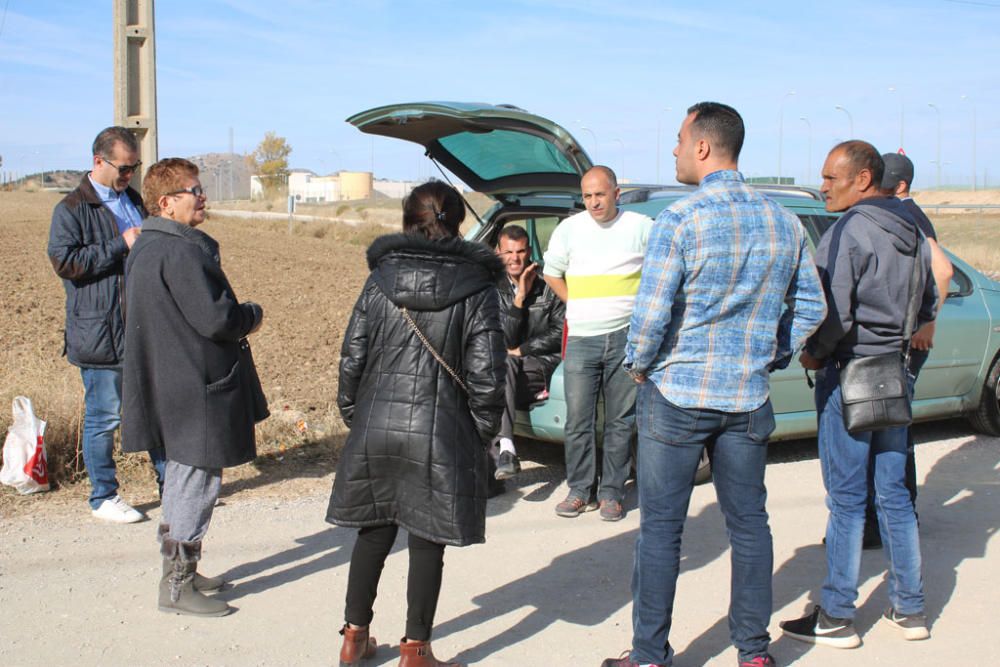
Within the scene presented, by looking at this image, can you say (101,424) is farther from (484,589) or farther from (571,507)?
(571,507)

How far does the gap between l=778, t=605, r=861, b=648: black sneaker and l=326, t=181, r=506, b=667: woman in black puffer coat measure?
4.75 feet

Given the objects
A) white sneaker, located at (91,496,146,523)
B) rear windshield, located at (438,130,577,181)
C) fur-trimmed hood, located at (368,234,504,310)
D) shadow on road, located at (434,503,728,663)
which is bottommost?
shadow on road, located at (434,503,728,663)

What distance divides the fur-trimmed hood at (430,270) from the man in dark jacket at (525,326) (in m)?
2.66

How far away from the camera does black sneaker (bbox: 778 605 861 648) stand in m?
Answer: 4.01

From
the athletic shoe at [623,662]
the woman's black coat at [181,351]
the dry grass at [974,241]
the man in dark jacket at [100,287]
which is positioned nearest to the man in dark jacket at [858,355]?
the athletic shoe at [623,662]

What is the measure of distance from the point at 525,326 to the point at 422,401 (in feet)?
10.0

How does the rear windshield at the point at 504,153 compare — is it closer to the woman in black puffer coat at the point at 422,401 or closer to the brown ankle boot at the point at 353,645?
the woman in black puffer coat at the point at 422,401

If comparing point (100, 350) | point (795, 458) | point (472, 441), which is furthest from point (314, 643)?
point (795, 458)

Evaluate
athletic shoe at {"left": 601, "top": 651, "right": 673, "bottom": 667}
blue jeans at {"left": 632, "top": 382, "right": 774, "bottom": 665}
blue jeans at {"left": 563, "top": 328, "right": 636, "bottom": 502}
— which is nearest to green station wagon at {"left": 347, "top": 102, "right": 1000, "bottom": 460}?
blue jeans at {"left": 563, "top": 328, "right": 636, "bottom": 502}

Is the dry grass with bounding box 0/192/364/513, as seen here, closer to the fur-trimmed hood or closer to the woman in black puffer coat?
the woman in black puffer coat

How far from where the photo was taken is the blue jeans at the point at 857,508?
4.05m

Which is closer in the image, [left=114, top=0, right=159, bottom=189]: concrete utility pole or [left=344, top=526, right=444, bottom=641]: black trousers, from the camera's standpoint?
[left=344, top=526, right=444, bottom=641]: black trousers

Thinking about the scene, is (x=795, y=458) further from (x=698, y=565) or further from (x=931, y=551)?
(x=698, y=565)

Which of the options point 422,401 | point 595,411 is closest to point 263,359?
point 595,411
